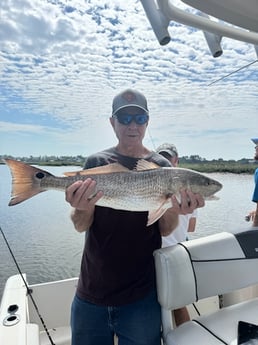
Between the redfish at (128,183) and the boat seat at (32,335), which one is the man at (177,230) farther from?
the boat seat at (32,335)

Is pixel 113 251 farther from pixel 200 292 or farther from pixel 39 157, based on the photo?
pixel 39 157

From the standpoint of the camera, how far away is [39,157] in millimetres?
2262

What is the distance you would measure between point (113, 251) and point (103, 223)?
140 millimetres

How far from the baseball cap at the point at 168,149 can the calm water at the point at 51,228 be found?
30.1 inches

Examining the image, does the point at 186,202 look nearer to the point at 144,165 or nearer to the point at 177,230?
the point at 144,165

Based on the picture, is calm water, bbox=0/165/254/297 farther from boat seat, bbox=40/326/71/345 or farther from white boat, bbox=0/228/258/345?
white boat, bbox=0/228/258/345

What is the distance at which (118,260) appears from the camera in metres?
1.36

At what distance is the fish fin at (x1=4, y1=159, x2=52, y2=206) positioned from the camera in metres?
1.24

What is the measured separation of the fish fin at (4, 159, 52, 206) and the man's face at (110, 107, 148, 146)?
44cm

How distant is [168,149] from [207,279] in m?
1.32

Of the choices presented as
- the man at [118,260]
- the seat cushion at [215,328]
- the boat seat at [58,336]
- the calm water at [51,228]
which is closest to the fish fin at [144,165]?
the man at [118,260]

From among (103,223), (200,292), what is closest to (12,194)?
(103,223)

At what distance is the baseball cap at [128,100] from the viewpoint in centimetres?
145

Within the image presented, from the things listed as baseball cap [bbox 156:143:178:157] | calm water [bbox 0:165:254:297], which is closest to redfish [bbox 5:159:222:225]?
baseball cap [bbox 156:143:178:157]
